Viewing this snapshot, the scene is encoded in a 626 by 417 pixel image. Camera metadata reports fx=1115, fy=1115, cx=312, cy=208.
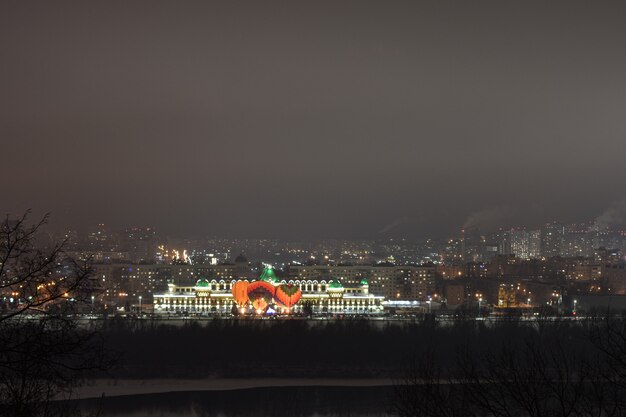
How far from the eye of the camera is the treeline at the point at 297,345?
24.0 m

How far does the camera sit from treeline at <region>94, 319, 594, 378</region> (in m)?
24.0

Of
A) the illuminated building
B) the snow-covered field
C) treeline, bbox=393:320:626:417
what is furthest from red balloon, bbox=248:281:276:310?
treeline, bbox=393:320:626:417

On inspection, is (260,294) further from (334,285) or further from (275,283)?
(334,285)

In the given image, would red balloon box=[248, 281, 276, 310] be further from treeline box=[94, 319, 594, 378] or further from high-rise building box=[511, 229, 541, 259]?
high-rise building box=[511, 229, 541, 259]

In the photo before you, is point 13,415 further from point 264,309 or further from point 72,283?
point 264,309

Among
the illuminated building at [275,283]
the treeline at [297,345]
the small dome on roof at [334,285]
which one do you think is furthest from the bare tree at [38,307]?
the small dome on roof at [334,285]

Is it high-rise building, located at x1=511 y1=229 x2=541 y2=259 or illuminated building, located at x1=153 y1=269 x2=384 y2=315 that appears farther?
high-rise building, located at x1=511 y1=229 x2=541 y2=259

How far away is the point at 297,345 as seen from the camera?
1012 inches

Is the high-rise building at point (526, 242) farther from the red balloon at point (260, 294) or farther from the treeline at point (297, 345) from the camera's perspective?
the treeline at point (297, 345)

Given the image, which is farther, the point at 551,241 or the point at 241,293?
the point at 551,241

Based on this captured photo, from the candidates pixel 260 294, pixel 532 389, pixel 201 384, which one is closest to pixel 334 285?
pixel 260 294

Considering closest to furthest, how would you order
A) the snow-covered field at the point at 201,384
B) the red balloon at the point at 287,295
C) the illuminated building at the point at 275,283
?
the snow-covered field at the point at 201,384, the red balloon at the point at 287,295, the illuminated building at the point at 275,283

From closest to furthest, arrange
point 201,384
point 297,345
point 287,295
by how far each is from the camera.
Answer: point 201,384 → point 297,345 → point 287,295

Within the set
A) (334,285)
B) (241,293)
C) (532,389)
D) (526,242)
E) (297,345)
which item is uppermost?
(526,242)
